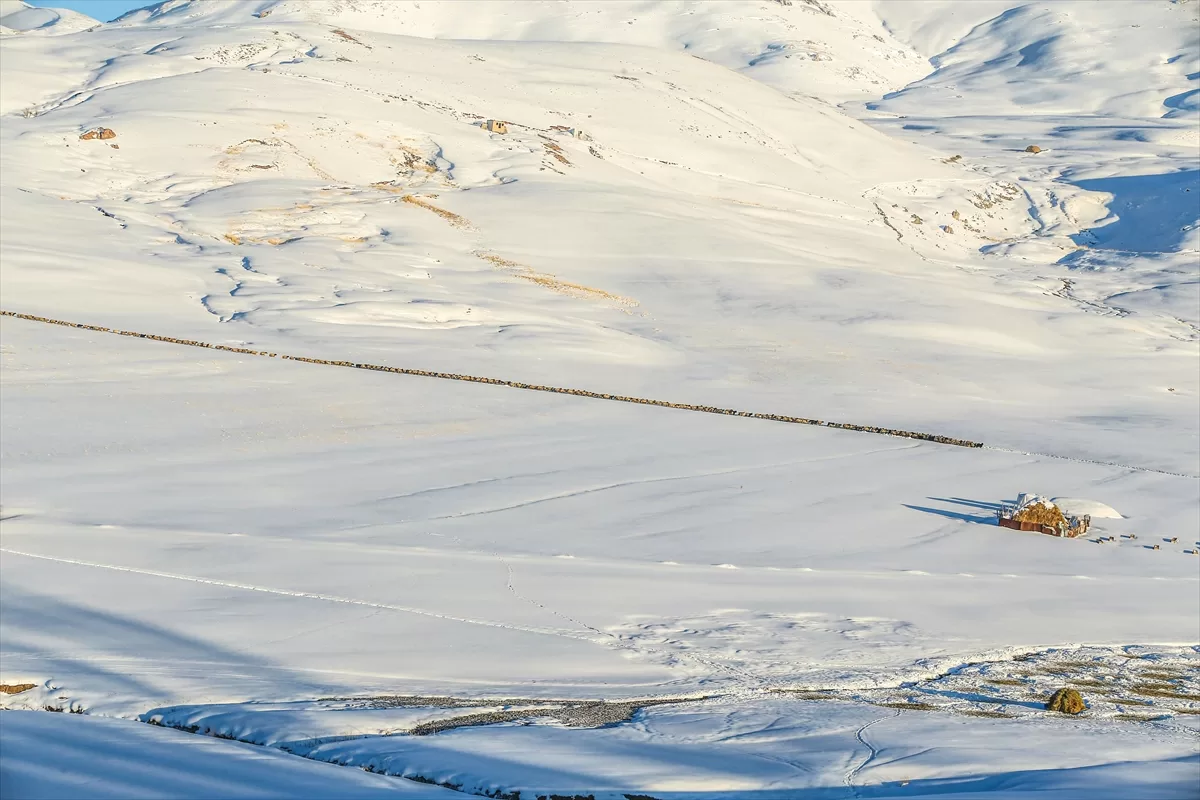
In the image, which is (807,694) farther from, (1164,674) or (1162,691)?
(1164,674)

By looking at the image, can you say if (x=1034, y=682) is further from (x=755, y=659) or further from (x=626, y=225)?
(x=626, y=225)

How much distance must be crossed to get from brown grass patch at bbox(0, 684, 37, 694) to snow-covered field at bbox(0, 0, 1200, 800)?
13cm

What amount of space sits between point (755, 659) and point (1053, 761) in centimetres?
442

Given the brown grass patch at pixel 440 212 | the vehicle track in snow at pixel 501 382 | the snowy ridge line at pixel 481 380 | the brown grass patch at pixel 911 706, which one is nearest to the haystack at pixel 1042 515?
the vehicle track in snow at pixel 501 382

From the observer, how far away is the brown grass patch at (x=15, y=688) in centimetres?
1126

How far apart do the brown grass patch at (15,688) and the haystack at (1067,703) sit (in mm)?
8870

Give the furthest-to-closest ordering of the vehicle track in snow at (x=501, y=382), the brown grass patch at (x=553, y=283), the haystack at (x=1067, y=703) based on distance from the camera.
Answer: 1. the brown grass patch at (x=553, y=283)
2. the vehicle track in snow at (x=501, y=382)
3. the haystack at (x=1067, y=703)

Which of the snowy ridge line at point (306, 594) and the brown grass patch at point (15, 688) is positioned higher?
the brown grass patch at point (15, 688)

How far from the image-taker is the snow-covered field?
10758 millimetres

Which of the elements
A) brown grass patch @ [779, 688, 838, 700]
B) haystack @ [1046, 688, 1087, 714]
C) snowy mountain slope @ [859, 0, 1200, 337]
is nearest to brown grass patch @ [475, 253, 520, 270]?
snowy mountain slope @ [859, 0, 1200, 337]

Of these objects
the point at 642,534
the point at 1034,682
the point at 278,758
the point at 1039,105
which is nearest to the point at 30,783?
the point at 278,758

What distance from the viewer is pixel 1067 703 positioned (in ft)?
39.1

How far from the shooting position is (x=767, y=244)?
41844 millimetres

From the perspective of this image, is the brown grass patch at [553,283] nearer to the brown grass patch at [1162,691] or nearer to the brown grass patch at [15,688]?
the brown grass patch at [1162,691]
